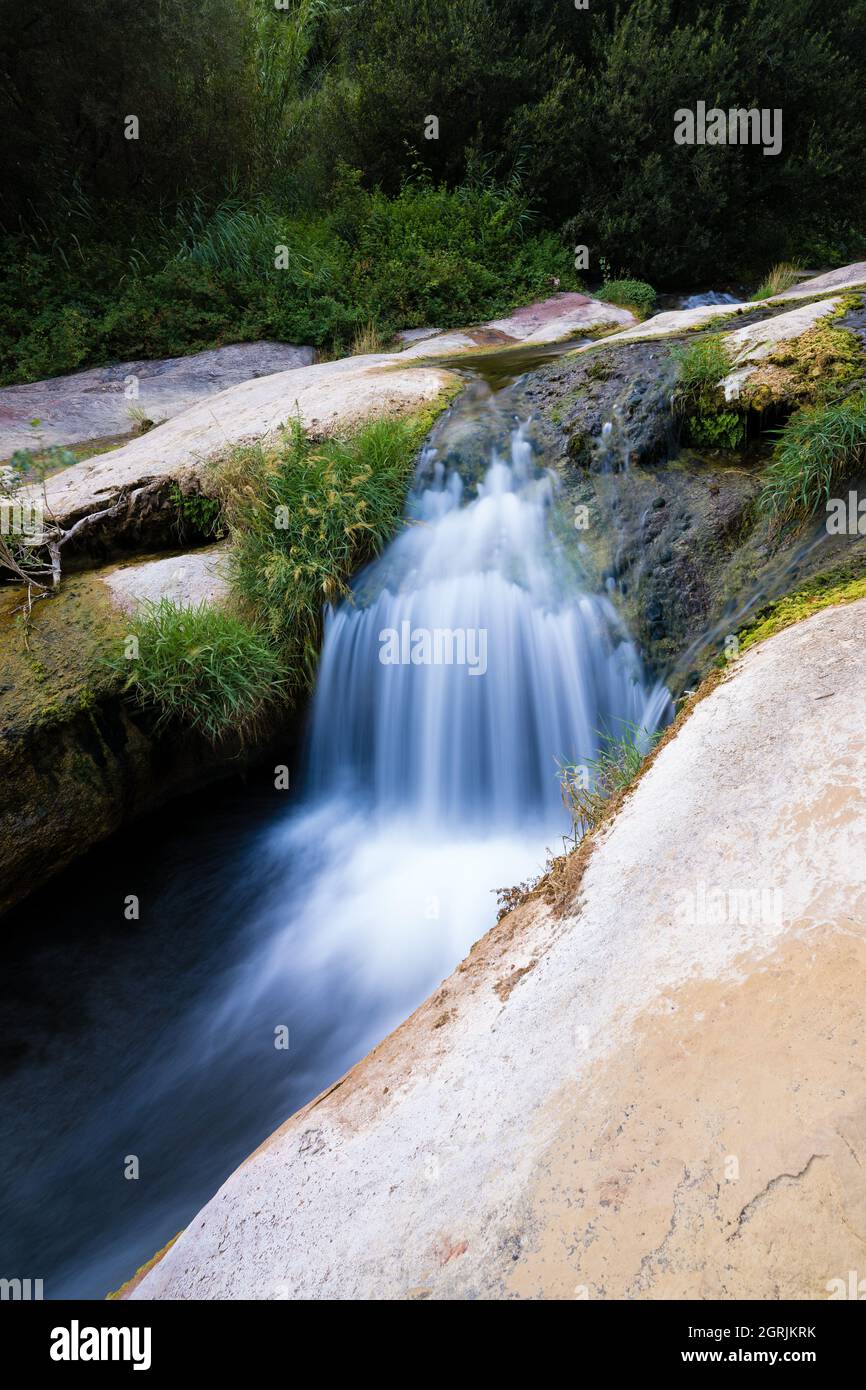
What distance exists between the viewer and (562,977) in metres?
2.19

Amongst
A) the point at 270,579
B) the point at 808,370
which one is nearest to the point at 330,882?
the point at 270,579

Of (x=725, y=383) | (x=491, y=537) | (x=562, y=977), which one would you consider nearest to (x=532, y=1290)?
(x=562, y=977)

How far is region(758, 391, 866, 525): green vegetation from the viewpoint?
13.0ft

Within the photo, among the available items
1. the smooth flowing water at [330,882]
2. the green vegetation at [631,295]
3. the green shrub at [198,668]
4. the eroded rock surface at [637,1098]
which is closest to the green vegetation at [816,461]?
the smooth flowing water at [330,882]

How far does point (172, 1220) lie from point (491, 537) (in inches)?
161

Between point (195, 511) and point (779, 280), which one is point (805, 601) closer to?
point (195, 511)

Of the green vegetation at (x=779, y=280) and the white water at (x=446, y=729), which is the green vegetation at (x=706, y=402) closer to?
the white water at (x=446, y=729)

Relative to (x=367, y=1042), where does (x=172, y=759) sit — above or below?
above

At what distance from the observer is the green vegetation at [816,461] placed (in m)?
3.96

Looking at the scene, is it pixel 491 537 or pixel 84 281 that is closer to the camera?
pixel 491 537

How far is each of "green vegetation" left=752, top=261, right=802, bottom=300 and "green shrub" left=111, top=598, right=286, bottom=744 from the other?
28.3 ft

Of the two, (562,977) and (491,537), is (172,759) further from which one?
(562,977)
